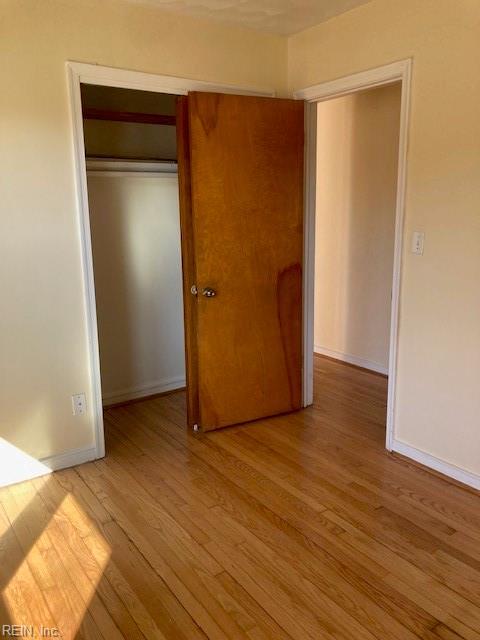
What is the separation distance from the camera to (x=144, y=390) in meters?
3.96

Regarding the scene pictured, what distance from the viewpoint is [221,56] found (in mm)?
3107

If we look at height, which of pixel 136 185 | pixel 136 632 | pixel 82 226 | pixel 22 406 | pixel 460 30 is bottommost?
pixel 136 632

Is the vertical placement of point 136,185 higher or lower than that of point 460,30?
lower

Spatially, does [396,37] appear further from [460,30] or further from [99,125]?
[99,125]

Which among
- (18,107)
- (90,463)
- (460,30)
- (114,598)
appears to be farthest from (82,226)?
(460,30)

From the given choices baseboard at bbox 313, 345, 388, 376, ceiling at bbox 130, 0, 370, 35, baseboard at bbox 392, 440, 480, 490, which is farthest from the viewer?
baseboard at bbox 313, 345, 388, 376

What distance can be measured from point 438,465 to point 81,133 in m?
2.53

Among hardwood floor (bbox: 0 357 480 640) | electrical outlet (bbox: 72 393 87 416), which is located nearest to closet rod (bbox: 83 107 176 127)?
electrical outlet (bbox: 72 393 87 416)

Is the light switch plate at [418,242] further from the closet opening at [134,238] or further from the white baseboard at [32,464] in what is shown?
the white baseboard at [32,464]

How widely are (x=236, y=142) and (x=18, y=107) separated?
117 centimetres

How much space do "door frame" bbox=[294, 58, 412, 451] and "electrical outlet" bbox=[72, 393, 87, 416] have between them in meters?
1.51

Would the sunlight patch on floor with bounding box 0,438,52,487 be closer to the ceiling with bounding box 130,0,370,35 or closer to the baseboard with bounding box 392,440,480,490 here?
the baseboard with bounding box 392,440,480,490

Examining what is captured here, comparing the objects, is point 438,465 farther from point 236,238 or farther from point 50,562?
point 50,562

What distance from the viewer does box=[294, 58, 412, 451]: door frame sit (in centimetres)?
272
